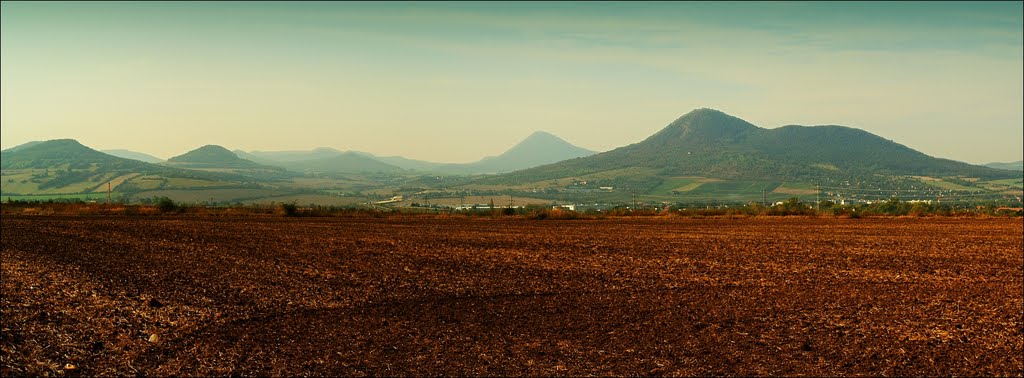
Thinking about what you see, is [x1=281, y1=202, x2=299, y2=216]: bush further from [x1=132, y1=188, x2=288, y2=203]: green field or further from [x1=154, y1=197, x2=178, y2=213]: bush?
[x1=132, y1=188, x2=288, y2=203]: green field

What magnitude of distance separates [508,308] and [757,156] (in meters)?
144

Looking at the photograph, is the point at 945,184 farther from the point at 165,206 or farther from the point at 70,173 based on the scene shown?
the point at 70,173

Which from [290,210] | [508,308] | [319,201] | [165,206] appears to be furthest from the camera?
[319,201]

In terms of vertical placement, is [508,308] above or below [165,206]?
below

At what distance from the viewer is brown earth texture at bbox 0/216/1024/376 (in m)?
9.38

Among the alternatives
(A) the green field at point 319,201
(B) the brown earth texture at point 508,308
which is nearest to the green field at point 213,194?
(A) the green field at point 319,201

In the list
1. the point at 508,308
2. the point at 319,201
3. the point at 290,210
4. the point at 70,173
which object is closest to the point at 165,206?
the point at 290,210

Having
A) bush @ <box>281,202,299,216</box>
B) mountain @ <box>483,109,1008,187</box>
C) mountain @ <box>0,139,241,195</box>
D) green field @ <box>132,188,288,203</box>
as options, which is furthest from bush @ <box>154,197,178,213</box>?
mountain @ <box>483,109,1008,187</box>

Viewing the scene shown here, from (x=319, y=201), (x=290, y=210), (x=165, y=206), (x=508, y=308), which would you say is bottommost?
(x=508, y=308)

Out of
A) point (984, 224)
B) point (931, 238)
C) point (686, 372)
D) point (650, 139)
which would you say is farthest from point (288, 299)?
point (650, 139)

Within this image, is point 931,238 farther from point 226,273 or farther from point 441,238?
point 226,273

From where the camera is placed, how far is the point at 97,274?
637 inches

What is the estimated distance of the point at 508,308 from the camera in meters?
13.0

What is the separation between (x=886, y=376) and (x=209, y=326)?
31.5ft
